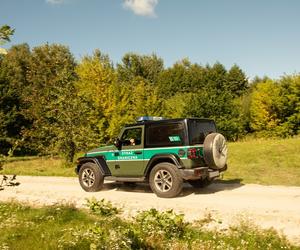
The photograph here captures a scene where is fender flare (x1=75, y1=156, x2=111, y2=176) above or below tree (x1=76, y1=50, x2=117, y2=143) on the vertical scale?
below

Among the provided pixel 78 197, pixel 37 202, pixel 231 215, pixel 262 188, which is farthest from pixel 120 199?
pixel 262 188

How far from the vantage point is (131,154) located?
32.9ft

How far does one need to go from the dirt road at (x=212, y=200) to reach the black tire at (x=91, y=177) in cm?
25

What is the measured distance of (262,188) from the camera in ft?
33.1

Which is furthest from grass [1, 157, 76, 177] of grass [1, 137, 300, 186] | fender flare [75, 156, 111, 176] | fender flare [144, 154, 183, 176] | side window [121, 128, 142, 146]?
fender flare [144, 154, 183, 176]

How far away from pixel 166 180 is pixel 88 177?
290 cm

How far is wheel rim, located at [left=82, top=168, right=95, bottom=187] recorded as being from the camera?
35.2 feet

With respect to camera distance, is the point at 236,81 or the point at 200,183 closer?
the point at 200,183

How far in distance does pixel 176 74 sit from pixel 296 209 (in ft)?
183

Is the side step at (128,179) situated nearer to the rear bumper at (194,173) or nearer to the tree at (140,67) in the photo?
the rear bumper at (194,173)

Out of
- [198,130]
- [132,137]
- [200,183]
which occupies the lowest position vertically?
[200,183]

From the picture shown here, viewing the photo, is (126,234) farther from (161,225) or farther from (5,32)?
(5,32)

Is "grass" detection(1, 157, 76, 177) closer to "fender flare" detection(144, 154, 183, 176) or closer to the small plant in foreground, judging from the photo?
the small plant in foreground

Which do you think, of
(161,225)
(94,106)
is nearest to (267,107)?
(94,106)
